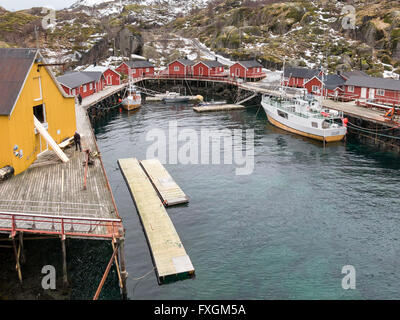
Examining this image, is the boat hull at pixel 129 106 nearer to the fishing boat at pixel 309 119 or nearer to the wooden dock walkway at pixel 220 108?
the wooden dock walkway at pixel 220 108

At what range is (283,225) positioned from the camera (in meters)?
30.1

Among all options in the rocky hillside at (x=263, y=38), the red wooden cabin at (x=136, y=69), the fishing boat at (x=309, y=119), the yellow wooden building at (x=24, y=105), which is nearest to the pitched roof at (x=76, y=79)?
the red wooden cabin at (x=136, y=69)

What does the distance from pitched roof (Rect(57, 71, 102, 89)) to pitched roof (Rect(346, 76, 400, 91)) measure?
47.9 metres

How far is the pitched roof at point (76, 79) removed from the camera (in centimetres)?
6633

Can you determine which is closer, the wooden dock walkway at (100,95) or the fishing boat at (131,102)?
the wooden dock walkway at (100,95)

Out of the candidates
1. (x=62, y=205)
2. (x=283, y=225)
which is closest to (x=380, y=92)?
(x=283, y=225)

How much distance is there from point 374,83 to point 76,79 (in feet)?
171

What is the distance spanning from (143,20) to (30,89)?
163436 millimetres

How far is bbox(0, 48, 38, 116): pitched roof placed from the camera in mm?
27691

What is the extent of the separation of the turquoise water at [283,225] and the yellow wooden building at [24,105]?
8.41 meters

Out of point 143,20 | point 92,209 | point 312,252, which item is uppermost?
point 143,20

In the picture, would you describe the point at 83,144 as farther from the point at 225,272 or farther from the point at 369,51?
the point at 369,51
